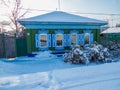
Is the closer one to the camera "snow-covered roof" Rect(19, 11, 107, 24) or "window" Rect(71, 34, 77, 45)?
"snow-covered roof" Rect(19, 11, 107, 24)

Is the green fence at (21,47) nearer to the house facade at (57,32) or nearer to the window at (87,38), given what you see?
the house facade at (57,32)

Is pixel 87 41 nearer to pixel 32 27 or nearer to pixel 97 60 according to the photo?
pixel 97 60

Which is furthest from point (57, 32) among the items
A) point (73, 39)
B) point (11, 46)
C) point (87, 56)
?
point (11, 46)

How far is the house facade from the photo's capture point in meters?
15.4

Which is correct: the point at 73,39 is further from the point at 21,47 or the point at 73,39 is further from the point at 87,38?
the point at 21,47

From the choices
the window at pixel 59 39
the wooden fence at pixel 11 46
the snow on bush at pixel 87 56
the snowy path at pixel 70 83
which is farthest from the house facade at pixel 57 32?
the snowy path at pixel 70 83

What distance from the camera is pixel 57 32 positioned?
16172 mm

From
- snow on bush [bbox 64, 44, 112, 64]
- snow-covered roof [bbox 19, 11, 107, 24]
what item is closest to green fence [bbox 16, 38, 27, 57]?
snow-covered roof [bbox 19, 11, 107, 24]

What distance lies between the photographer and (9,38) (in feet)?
50.1

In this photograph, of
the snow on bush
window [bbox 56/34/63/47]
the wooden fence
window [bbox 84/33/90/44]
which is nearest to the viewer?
the snow on bush

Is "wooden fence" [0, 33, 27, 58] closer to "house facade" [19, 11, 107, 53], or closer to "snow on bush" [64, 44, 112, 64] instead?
"house facade" [19, 11, 107, 53]

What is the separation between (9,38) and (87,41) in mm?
7610

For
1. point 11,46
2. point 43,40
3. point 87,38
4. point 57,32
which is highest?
point 57,32

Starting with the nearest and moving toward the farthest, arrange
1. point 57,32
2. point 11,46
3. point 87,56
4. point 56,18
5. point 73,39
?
1. point 87,56
2. point 11,46
3. point 57,32
4. point 56,18
5. point 73,39
